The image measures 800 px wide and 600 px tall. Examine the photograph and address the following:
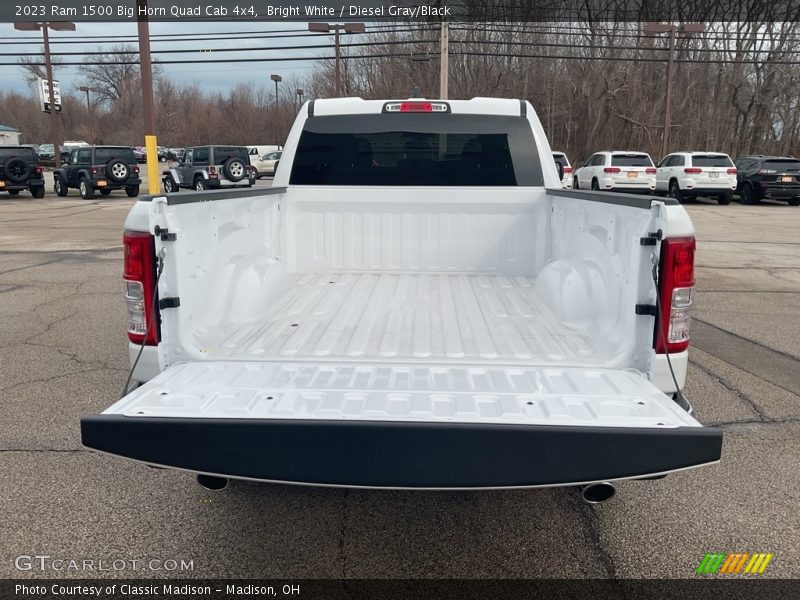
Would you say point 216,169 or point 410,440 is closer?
point 410,440

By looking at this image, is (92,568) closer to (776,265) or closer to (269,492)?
(269,492)

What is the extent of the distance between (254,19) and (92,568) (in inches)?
1021

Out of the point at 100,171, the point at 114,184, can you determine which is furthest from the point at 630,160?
the point at 100,171

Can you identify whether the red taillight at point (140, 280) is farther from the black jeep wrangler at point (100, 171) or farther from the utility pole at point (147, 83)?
the black jeep wrangler at point (100, 171)

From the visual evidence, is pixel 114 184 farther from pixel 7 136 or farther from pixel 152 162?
pixel 7 136

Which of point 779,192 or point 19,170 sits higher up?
point 19,170

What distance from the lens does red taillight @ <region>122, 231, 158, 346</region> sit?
268 centimetres

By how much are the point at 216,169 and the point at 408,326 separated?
23.7 metres

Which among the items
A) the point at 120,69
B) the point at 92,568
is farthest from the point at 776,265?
the point at 120,69

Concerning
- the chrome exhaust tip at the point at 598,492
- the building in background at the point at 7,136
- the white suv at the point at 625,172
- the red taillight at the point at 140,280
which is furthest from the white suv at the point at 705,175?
the building in background at the point at 7,136

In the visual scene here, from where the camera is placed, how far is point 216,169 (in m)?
25.5

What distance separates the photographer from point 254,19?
993 inches

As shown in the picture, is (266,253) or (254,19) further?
(254,19)

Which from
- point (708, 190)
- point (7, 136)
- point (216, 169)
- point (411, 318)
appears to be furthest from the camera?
point (7, 136)
